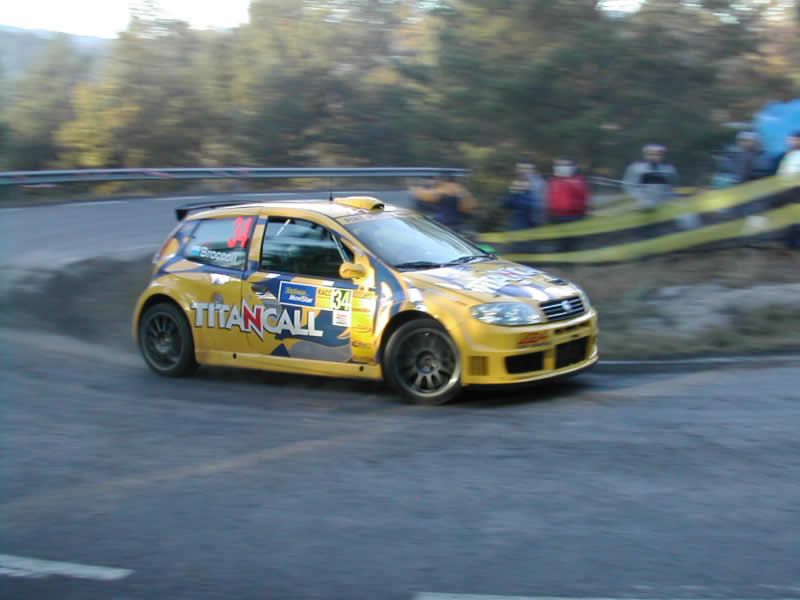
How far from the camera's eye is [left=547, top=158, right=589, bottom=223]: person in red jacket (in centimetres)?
1402

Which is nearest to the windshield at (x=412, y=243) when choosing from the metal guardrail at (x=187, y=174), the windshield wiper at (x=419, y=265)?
the windshield wiper at (x=419, y=265)

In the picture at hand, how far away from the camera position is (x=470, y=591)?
446 cm

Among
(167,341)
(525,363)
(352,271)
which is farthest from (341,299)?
(167,341)

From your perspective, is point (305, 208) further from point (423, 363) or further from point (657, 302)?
point (657, 302)

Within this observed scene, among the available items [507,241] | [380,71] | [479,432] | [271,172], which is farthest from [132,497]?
[380,71]

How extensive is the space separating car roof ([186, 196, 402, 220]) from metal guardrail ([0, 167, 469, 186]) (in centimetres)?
1267

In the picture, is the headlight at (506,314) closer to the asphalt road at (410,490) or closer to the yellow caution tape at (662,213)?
the asphalt road at (410,490)

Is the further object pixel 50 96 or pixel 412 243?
pixel 50 96

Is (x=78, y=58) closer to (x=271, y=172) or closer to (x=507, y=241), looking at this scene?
(x=271, y=172)

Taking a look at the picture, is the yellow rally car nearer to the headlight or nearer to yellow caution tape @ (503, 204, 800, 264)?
the headlight

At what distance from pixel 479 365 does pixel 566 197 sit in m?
6.62

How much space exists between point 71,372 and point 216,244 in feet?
7.05

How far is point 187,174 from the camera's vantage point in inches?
1020

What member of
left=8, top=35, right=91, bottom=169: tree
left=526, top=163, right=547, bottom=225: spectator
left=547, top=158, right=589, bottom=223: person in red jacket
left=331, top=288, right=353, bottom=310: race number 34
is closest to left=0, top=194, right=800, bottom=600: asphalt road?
left=331, top=288, right=353, bottom=310: race number 34
